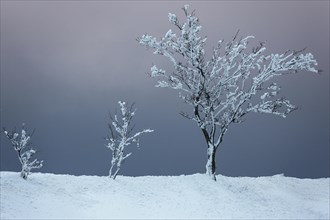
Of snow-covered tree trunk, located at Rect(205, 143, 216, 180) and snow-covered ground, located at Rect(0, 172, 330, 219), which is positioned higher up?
snow-covered tree trunk, located at Rect(205, 143, 216, 180)

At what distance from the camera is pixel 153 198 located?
18.8 m

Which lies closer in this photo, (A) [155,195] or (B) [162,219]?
(B) [162,219]

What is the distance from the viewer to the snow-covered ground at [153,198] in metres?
16.6

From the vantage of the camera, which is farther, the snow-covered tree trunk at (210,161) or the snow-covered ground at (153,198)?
the snow-covered tree trunk at (210,161)

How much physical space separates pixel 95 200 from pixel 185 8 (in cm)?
1125

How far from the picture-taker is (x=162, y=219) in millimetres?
16484

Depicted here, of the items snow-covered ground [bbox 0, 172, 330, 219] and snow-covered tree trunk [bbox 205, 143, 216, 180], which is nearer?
snow-covered ground [bbox 0, 172, 330, 219]

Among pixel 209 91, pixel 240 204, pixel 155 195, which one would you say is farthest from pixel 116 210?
pixel 209 91

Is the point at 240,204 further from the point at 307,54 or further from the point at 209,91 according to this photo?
the point at 307,54

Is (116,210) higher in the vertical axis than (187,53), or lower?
lower

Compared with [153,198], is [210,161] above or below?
above

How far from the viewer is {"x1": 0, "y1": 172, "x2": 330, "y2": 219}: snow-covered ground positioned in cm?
1664

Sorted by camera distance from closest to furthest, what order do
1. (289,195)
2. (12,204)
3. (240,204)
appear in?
(12,204) < (240,204) < (289,195)

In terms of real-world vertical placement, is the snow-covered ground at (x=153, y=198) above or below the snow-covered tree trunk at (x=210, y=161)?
below
